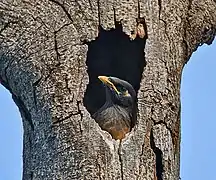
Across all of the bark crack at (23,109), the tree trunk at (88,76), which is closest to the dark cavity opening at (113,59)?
the tree trunk at (88,76)

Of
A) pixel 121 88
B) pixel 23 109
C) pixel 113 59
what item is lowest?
pixel 23 109

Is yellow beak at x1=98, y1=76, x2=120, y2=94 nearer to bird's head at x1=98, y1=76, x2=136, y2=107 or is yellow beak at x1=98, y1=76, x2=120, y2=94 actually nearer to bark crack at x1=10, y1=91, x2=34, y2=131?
bird's head at x1=98, y1=76, x2=136, y2=107

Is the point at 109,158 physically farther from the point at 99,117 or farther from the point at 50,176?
the point at 99,117

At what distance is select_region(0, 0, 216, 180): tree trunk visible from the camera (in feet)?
13.5

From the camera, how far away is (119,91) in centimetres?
494

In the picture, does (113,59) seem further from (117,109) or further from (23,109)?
(23,109)

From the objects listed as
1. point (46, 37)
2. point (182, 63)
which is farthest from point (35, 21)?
point (182, 63)

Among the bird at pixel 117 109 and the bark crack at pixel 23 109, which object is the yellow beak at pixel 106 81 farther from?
→ the bark crack at pixel 23 109

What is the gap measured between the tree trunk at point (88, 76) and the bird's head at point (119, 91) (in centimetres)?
7

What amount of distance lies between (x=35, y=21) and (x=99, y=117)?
0.73 metres

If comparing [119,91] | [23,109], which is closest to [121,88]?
[119,91]

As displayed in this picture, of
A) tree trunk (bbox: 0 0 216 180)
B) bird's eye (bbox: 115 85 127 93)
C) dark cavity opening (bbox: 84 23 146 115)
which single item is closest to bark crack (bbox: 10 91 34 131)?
tree trunk (bbox: 0 0 216 180)

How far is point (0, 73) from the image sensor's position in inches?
183

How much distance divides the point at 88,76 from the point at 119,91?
530 mm
